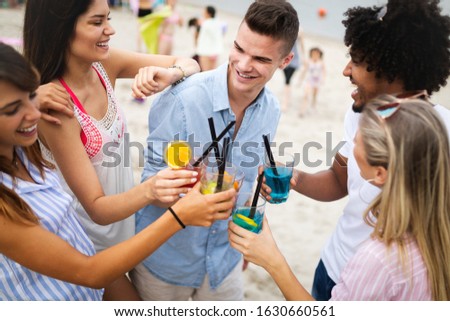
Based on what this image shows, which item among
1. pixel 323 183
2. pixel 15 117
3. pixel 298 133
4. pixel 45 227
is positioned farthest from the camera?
pixel 298 133

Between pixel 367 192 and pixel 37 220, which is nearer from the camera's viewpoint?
pixel 37 220

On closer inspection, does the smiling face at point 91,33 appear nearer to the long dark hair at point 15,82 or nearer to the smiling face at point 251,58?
the long dark hair at point 15,82

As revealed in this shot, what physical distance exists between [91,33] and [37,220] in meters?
1.06

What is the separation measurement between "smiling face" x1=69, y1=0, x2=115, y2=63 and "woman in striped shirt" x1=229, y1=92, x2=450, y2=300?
150cm

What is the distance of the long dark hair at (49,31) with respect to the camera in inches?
87.0

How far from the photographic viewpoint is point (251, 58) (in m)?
2.65

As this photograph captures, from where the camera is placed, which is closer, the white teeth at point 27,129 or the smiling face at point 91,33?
the white teeth at point 27,129

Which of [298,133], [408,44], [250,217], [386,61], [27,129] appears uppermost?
[408,44]

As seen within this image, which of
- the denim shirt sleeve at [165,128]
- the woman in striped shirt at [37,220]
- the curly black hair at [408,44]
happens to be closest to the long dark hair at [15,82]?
the woman in striped shirt at [37,220]

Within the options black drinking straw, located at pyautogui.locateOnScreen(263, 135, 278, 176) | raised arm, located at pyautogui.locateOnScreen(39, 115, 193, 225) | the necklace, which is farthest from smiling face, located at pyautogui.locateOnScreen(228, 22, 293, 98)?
the necklace

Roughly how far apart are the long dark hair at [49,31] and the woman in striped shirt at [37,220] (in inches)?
18.6

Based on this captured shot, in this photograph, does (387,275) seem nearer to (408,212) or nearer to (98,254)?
(408,212)

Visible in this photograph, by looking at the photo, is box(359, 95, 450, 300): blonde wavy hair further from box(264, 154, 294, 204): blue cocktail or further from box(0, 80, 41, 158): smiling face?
box(0, 80, 41, 158): smiling face

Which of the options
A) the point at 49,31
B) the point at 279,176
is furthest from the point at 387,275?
the point at 49,31
